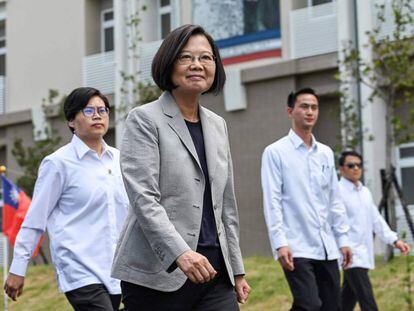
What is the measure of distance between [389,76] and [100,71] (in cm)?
1032

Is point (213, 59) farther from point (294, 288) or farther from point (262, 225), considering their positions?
point (262, 225)

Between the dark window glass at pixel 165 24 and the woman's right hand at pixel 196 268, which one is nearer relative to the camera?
the woman's right hand at pixel 196 268

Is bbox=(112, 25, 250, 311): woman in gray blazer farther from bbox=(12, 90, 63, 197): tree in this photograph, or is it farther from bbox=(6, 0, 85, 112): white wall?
bbox=(6, 0, 85, 112): white wall

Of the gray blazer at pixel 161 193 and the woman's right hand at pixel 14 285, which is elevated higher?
the gray blazer at pixel 161 193

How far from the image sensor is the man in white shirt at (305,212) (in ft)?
28.2

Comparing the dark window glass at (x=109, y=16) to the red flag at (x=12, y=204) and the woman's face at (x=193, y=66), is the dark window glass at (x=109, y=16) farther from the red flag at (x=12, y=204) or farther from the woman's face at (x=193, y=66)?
the woman's face at (x=193, y=66)

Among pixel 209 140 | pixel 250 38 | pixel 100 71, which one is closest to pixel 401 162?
pixel 250 38

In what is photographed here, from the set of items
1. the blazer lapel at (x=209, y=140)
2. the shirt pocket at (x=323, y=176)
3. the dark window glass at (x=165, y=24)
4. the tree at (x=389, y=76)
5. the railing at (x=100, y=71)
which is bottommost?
the shirt pocket at (x=323, y=176)

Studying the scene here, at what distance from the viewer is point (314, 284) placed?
28.0 ft

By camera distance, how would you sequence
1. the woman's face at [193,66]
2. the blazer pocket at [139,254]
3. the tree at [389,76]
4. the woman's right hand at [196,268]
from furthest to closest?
the tree at [389,76] < the woman's face at [193,66] < the blazer pocket at [139,254] < the woman's right hand at [196,268]

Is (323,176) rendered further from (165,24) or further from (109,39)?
(109,39)

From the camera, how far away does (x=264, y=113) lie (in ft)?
72.1

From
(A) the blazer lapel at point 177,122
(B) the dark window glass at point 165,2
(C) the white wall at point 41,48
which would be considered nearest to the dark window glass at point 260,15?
(B) the dark window glass at point 165,2

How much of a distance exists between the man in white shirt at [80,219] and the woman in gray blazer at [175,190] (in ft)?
6.70
